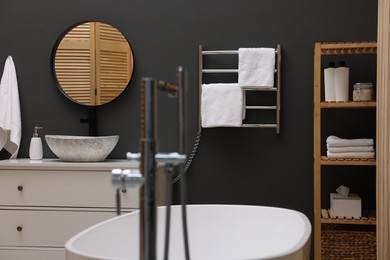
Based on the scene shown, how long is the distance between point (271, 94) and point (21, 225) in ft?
5.64

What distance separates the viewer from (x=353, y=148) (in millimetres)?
2869

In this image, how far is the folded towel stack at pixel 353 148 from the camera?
9.38 feet

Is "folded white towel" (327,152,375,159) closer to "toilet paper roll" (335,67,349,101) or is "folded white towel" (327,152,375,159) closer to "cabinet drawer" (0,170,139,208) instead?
"toilet paper roll" (335,67,349,101)

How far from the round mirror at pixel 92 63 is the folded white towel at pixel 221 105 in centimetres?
56

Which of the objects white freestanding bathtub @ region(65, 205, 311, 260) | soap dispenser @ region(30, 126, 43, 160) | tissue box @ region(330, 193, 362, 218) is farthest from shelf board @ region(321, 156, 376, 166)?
soap dispenser @ region(30, 126, 43, 160)

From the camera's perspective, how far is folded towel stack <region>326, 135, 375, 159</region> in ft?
9.38

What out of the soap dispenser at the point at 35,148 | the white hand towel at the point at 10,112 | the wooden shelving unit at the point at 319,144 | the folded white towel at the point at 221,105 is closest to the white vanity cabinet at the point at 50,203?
the soap dispenser at the point at 35,148

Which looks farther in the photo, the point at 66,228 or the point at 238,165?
the point at 238,165

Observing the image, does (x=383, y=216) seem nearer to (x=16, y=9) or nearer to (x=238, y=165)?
(x=238, y=165)

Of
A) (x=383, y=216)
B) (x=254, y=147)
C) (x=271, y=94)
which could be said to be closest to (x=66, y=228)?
(x=254, y=147)

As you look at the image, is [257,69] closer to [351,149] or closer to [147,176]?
[351,149]

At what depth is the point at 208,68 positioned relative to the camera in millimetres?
3336

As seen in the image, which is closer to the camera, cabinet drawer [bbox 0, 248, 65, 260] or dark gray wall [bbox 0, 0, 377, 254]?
cabinet drawer [bbox 0, 248, 65, 260]

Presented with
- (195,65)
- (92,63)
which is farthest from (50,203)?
(195,65)
